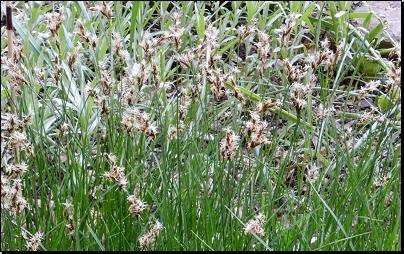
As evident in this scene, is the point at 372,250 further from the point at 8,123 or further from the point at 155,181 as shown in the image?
the point at 8,123

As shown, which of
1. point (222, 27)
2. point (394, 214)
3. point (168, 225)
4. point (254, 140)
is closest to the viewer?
point (254, 140)

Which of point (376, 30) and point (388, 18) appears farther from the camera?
point (388, 18)

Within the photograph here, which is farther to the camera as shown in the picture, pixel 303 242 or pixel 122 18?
pixel 122 18

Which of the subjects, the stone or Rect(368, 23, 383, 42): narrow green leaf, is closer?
Rect(368, 23, 383, 42): narrow green leaf

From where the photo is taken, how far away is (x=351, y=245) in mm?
1438

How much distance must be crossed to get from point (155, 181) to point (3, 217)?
0.52m

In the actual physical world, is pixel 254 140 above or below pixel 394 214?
above

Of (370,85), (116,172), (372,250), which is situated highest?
(370,85)

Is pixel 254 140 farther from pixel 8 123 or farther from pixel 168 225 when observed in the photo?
pixel 8 123

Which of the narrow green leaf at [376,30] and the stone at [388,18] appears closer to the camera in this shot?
the narrow green leaf at [376,30]

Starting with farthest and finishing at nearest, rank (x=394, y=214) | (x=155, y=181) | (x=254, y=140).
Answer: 1. (x=155, y=181)
2. (x=394, y=214)
3. (x=254, y=140)

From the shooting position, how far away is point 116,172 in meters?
1.17

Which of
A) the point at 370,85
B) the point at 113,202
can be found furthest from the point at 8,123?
the point at 370,85

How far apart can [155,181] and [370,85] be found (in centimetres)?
80
